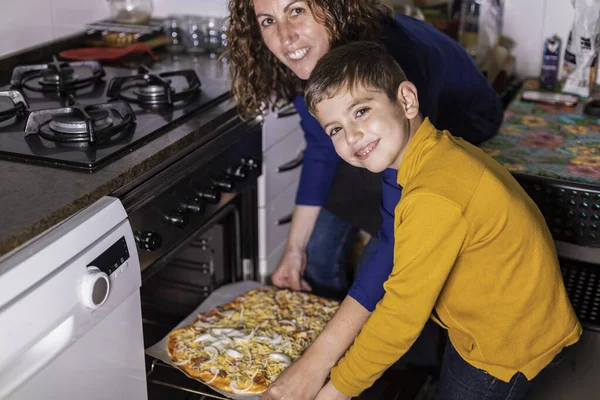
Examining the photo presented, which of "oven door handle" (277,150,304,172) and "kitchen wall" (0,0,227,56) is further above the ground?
"kitchen wall" (0,0,227,56)

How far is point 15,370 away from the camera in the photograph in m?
1.03

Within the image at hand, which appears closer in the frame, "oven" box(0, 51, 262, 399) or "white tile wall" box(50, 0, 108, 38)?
"oven" box(0, 51, 262, 399)

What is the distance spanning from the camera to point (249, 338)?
5.14ft

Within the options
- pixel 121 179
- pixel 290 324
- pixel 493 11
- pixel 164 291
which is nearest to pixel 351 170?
pixel 290 324

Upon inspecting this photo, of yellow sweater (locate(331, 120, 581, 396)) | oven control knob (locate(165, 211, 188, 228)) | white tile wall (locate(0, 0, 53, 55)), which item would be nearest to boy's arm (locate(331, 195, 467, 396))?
yellow sweater (locate(331, 120, 581, 396))

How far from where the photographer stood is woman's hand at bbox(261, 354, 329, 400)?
1.37 meters

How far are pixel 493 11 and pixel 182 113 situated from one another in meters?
1.21

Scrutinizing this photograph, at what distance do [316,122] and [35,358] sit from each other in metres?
0.92

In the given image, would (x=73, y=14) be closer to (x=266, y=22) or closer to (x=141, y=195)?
(x=266, y=22)

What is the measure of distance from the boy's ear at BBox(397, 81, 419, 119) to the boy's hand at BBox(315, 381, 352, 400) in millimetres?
508

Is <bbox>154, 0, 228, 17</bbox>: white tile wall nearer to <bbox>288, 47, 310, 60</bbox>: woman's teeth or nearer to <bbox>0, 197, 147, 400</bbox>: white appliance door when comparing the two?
<bbox>288, 47, 310, 60</bbox>: woman's teeth

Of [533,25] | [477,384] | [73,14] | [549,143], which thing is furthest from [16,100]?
[533,25]

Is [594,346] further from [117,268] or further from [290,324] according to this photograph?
[117,268]

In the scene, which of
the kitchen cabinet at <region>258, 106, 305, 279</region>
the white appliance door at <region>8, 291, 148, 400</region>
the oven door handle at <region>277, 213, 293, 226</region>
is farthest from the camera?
the oven door handle at <region>277, 213, 293, 226</region>
